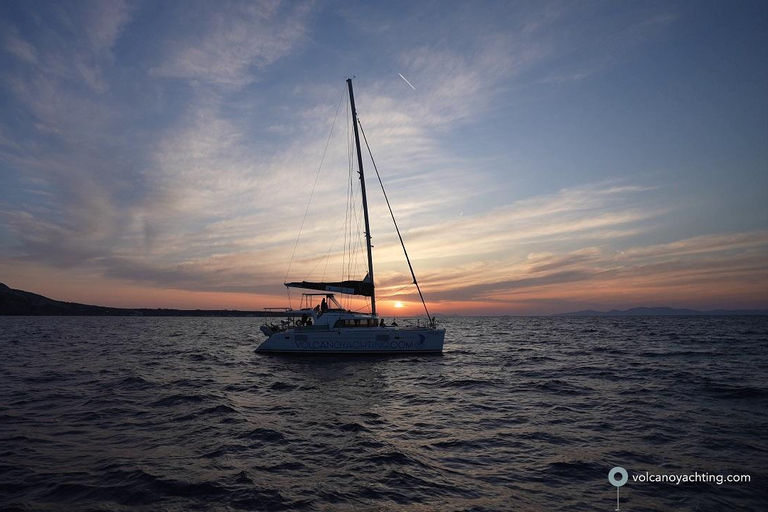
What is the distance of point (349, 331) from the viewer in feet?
89.5

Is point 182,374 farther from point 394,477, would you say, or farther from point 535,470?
point 535,470

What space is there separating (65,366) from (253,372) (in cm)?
1171

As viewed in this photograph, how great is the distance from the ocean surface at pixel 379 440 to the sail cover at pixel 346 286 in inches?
349

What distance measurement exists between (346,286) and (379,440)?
19050 millimetres

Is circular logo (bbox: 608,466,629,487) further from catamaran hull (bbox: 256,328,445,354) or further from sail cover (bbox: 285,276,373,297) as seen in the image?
sail cover (bbox: 285,276,373,297)

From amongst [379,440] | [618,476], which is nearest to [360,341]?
[379,440]

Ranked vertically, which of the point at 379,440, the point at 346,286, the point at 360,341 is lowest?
the point at 379,440

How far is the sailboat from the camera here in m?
27.3

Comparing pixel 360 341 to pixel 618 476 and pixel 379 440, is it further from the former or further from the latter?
pixel 618 476

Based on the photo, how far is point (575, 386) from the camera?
17.4 meters

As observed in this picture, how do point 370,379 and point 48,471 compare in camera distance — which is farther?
point 370,379

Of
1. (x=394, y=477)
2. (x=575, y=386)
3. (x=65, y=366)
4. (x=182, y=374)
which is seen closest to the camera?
(x=394, y=477)

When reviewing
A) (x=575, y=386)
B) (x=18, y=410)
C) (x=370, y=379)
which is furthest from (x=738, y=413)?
(x=18, y=410)

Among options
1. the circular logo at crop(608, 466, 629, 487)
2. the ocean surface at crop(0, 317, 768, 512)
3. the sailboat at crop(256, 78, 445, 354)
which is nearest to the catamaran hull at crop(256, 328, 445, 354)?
the sailboat at crop(256, 78, 445, 354)
